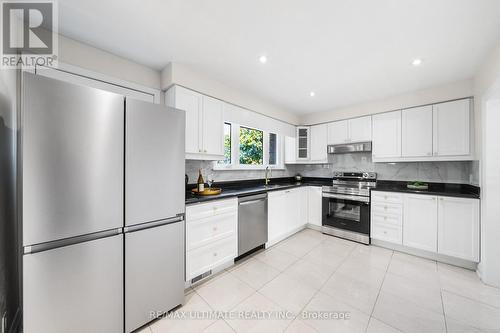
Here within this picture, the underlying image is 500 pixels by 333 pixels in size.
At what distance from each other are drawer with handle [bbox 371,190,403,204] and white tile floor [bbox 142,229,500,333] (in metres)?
0.80

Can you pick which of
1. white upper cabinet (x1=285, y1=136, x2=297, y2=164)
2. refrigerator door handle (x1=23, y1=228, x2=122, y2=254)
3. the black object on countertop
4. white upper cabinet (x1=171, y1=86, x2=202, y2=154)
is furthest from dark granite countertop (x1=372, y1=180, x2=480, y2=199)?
refrigerator door handle (x1=23, y1=228, x2=122, y2=254)

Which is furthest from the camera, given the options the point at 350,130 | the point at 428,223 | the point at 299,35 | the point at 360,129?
the point at 350,130

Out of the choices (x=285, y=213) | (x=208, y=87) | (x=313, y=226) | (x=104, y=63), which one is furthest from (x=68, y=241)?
(x=313, y=226)

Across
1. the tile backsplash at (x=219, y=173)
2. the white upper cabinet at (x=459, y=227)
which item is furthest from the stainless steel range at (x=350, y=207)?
the tile backsplash at (x=219, y=173)

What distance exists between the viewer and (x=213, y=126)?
8.26ft

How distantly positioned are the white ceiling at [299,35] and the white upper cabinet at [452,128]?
1.30 ft

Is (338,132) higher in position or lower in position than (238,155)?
higher

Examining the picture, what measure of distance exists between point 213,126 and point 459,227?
3491 mm

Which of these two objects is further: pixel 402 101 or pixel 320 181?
pixel 320 181

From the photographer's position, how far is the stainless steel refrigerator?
3.58 ft

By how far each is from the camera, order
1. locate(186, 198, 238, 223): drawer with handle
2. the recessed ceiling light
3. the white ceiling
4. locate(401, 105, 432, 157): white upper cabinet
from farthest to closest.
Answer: locate(401, 105, 432, 157): white upper cabinet
the recessed ceiling light
locate(186, 198, 238, 223): drawer with handle
the white ceiling

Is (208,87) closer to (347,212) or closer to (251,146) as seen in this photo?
(251,146)

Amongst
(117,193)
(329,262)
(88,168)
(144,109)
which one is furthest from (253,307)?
(144,109)

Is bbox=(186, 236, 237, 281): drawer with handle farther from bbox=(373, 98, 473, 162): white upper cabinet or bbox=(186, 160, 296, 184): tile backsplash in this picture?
bbox=(373, 98, 473, 162): white upper cabinet
